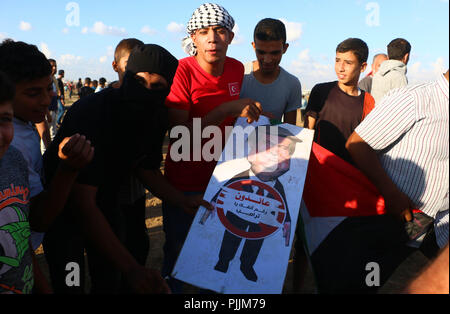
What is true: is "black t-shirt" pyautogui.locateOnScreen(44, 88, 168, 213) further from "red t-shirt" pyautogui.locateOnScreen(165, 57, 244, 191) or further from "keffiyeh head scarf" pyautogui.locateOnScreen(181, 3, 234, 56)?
"keffiyeh head scarf" pyautogui.locateOnScreen(181, 3, 234, 56)

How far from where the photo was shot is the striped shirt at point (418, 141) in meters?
1.66

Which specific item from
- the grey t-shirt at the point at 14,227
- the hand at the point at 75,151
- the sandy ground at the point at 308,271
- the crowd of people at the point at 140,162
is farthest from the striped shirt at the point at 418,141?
the grey t-shirt at the point at 14,227

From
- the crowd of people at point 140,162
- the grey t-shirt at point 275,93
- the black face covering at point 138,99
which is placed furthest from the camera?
the grey t-shirt at point 275,93

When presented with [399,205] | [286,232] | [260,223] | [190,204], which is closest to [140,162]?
[190,204]

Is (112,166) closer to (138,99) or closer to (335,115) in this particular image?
(138,99)

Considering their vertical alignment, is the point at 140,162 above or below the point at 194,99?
below

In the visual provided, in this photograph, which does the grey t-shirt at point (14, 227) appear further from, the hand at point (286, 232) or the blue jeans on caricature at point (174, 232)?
the hand at point (286, 232)

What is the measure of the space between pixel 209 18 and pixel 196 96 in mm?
558

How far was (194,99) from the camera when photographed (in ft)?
7.50

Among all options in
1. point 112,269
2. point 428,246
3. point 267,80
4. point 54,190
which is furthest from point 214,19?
point 428,246

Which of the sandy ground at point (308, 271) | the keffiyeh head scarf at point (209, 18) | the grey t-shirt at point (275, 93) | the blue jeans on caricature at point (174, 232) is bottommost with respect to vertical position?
the sandy ground at point (308, 271)

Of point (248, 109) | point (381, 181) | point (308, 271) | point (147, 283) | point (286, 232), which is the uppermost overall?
point (248, 109)

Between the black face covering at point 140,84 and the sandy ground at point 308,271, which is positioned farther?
the sandy ground at point 308,271

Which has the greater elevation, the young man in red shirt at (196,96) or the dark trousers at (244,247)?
the young man in red shirt at (196,96)
